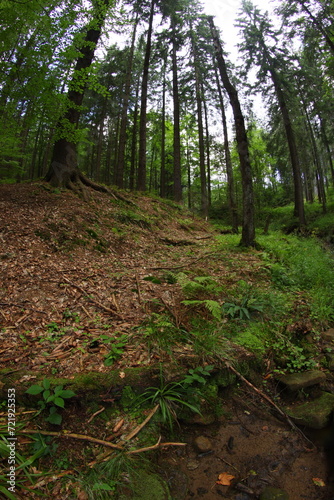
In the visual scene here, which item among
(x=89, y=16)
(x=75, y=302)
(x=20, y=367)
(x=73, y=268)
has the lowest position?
(x=20, y=367)

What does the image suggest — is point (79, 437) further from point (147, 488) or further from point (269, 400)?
point (269, 400)

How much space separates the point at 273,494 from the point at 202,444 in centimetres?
71

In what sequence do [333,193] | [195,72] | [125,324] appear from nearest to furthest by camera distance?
[125,324] < [195,72] < [333,193]

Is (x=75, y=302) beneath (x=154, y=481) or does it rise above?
above

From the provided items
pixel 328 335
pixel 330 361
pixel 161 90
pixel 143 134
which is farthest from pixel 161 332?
pixel 161 90

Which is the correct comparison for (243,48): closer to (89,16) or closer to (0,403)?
(89,16)

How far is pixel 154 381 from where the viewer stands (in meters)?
2.96

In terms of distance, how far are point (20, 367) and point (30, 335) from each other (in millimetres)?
620

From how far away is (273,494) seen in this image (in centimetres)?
214

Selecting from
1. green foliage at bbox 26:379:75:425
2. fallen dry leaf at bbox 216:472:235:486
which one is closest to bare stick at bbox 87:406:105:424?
green foliage at bbox 26:379:75:425

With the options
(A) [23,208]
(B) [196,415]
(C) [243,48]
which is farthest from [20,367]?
(C) [243,48]

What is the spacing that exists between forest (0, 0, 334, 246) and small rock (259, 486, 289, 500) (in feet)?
23.5

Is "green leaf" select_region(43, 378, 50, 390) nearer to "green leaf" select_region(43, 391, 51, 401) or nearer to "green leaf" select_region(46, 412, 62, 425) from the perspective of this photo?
"green leaf" select_region(43, 391, 51, 401)

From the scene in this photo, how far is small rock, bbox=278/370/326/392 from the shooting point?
127 inches
